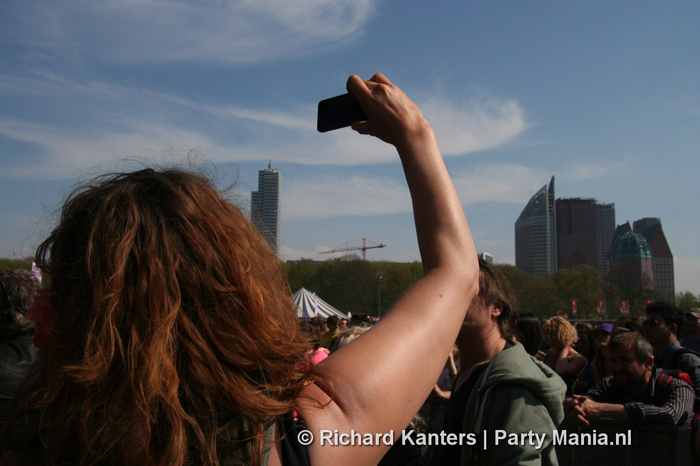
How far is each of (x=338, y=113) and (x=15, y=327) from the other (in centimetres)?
319

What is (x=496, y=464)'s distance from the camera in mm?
2309

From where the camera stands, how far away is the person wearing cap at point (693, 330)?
758 centimetres

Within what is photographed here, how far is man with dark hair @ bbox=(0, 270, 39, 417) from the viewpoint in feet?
9.68

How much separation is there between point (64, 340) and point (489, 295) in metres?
2.65

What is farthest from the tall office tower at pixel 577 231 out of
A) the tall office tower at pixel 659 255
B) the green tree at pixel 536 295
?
the green tree at pixel 536 295

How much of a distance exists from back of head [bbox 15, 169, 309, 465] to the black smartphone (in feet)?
1.08

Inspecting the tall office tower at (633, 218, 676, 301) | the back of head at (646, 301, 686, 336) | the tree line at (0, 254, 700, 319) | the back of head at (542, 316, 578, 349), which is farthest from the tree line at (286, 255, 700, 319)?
the tall office tower at (633, 218, 676, 301)

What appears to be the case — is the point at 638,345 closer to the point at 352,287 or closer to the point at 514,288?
the point at 514,288

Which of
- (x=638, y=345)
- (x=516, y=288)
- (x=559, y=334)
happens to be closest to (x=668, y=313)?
(x=559, y=334)

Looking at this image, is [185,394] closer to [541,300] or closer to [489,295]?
[489,295]

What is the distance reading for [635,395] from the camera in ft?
14.4

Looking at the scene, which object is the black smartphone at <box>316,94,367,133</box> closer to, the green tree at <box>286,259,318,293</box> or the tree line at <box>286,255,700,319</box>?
the tree line at <box>286,255,700,319</box>

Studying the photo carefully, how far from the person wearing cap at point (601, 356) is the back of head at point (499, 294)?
448cm

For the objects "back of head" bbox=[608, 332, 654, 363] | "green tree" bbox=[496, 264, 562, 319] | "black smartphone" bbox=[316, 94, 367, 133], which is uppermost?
"black smartphone" bbox=[316, 94, 367, 133]
